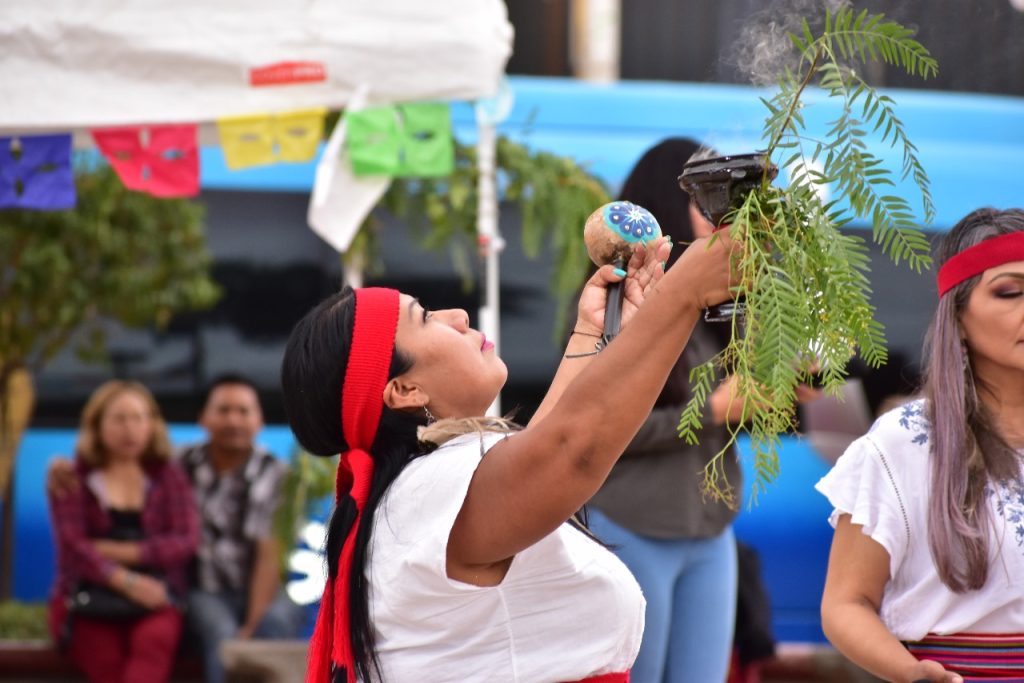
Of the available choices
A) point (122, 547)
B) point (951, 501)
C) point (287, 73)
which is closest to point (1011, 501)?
point (951, 501)

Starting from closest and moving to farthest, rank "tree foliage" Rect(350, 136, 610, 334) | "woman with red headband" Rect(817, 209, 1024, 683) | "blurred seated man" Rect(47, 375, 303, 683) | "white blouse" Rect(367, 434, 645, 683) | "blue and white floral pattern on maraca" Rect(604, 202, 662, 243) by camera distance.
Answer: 1. "white blouse" Rect(367, 434, 645, 683)
2. "blue and white floral pattern on maraca" Rect(604, 202, 662, 243)
3. "woman with red headband" Rect(817, 209, 1024, 683)
4. "tree foliage" Rect(350, 136, 610, 334)
5. "blurred seated man" Rect(47, 375, 303, 683)

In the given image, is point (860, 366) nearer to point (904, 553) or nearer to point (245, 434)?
point (245, 434)

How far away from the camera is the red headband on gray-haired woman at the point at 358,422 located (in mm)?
1962

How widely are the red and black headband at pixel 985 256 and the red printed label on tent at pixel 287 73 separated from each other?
88.9 inches

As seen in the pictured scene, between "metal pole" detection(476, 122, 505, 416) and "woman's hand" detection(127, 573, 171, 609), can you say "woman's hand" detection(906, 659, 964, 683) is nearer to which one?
"metal pole" detection(476, 122, 505, 416)

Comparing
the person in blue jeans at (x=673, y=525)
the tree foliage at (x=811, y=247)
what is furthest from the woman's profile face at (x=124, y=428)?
the tree foliage at (x=811, y=247)

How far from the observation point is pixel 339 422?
2047mm

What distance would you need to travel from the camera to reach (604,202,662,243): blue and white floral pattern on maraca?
6.83 ft

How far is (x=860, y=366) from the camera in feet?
21.1

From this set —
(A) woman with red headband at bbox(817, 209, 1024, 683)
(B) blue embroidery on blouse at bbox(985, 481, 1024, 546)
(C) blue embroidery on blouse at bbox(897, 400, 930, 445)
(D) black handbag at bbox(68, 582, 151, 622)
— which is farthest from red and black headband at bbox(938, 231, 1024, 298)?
(D) black handbag at bbox(68, 582, 151, 622)

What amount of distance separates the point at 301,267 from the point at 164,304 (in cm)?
67

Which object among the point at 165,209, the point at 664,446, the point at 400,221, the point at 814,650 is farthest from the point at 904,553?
the point at 165,209

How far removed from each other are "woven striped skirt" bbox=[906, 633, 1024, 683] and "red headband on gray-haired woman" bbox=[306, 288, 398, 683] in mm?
1085

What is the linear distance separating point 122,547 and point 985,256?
412 cm
